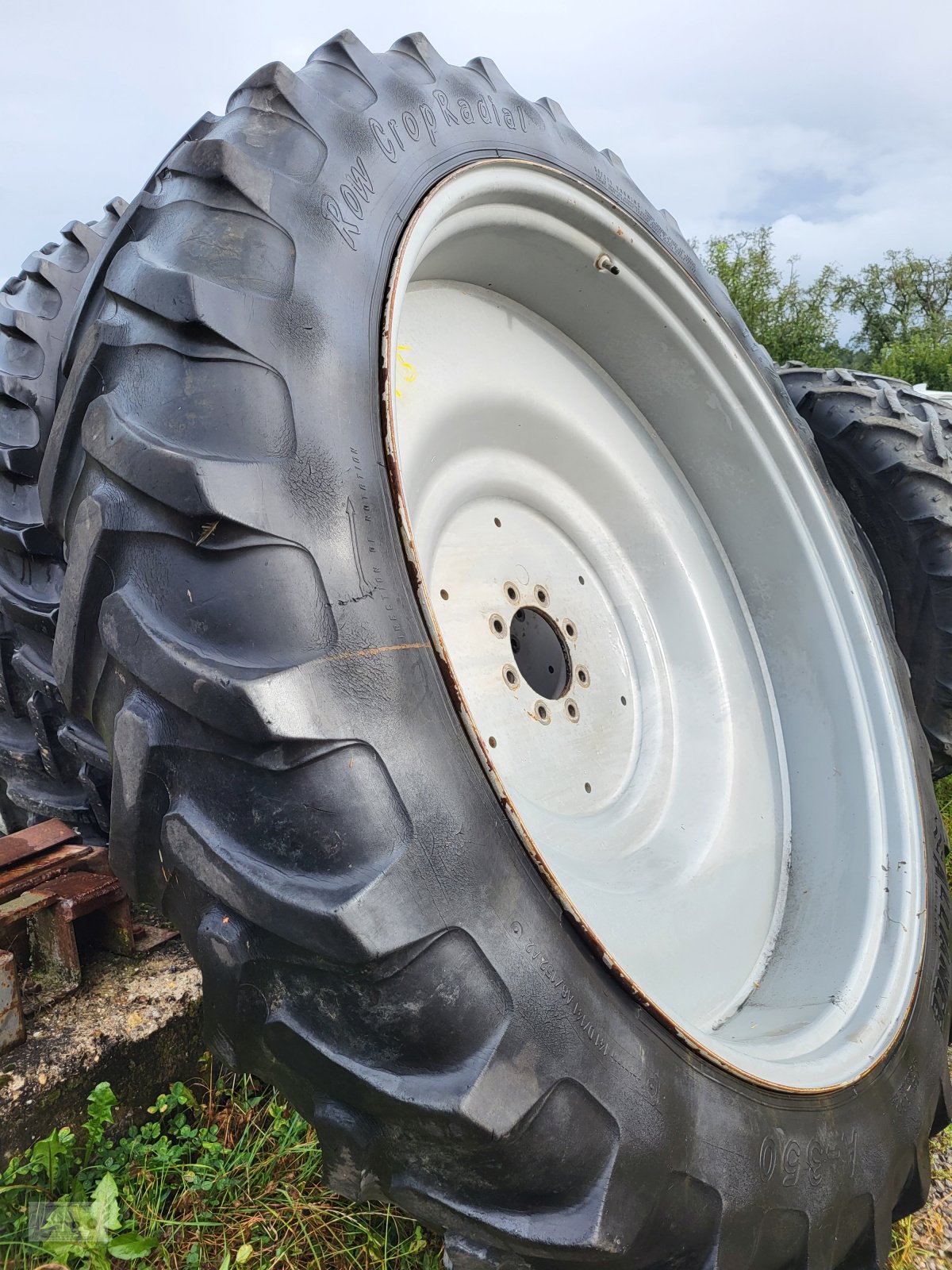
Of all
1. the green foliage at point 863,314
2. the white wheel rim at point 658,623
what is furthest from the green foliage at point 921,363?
the white wheel rim at point 658,623

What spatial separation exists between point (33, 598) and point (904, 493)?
1786mm

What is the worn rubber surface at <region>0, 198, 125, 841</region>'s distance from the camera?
151 cm

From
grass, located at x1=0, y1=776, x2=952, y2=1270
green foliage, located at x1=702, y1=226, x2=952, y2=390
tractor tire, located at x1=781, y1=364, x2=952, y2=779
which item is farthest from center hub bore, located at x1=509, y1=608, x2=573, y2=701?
green foliage, located at x1=702, y1=226, x2=952, y2=390

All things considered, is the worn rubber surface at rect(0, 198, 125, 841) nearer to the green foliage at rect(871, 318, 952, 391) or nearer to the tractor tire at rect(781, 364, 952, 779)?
the tractor tire at rect(781, 364, 952, 779)

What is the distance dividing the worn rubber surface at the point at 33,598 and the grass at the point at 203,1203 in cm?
53

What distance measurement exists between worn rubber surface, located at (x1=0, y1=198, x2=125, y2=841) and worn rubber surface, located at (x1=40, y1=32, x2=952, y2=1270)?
57 cm

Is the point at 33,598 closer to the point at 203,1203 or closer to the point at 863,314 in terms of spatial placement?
the point at 203,1203

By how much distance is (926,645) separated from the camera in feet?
7.09

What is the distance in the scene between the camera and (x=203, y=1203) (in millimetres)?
1246

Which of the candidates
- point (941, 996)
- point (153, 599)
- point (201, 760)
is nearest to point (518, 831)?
point (201, 760)

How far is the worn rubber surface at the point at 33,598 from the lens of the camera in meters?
1.51

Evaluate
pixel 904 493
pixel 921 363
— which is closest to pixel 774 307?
pixel 921 363

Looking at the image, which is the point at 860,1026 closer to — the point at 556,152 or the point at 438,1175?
the point at 438,1175

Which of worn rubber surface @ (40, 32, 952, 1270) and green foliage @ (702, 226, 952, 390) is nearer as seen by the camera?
worn rubber surface @ (40, 32, 952, 1270)
